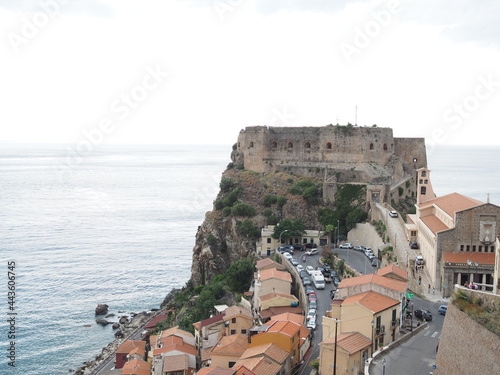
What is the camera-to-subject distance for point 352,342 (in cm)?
2222

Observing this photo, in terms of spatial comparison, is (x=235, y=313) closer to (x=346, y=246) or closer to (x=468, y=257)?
(x=346, y=246)

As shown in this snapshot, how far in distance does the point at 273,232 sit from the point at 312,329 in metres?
18.8

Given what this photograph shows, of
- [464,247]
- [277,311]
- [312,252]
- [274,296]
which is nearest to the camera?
[464,247]

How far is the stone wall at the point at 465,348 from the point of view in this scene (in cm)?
1581

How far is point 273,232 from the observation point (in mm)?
45812

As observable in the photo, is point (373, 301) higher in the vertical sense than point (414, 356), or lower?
higher

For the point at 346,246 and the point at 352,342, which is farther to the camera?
the point at 346,246

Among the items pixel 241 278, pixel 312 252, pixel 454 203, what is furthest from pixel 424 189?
pixel 241 278

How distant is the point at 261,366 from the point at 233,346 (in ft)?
15.6

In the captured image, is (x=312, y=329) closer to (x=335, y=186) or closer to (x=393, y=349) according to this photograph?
(x=393, y=349)

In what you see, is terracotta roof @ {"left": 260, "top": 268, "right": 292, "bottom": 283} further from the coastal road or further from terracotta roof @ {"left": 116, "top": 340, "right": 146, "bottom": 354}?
the coastal road

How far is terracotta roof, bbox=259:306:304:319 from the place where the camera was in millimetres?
31625

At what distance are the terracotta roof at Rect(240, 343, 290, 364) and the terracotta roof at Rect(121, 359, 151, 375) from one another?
9255 mm

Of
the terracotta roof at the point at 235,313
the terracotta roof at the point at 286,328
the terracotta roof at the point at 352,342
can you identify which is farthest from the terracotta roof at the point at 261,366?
the terracotta roof at the point at 235,313
